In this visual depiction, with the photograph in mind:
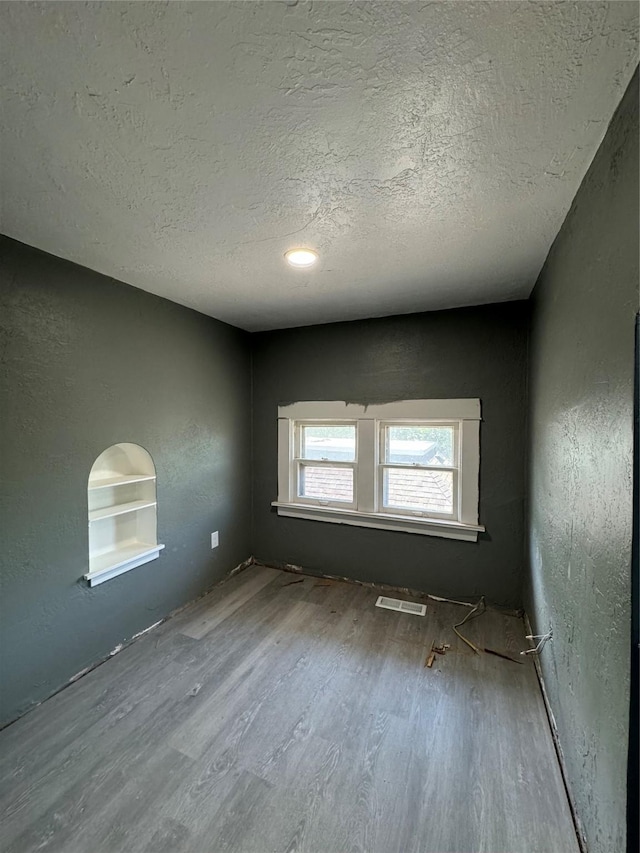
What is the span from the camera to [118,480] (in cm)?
233

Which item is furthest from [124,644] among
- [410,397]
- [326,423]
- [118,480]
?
[410,397]

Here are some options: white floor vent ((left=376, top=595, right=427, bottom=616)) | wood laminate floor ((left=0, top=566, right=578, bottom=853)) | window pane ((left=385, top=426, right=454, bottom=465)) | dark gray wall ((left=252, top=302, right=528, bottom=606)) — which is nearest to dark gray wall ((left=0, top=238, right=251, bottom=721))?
wood laminate floor ((left=0, top=566, right=578, bottom=853))

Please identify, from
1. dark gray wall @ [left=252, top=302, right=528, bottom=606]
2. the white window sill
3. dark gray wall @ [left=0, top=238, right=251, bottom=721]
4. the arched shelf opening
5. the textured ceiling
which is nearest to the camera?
the textured ceiling

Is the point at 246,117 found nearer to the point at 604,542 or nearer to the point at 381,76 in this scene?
the point at 381,76

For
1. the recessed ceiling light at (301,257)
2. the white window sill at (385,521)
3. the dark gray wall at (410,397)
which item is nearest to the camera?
the recessed ceiling light at (301,257)

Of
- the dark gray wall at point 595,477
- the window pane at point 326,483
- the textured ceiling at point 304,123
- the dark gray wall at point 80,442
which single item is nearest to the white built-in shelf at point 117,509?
the dark gray wall at point 80,442

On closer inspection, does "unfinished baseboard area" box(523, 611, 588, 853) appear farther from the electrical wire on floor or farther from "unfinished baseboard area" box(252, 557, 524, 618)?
"unfinished baseboard area" box(252, 557, 524, 618)

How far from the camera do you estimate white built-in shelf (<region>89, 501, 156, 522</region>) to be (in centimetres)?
218

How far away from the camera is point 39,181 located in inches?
50.4

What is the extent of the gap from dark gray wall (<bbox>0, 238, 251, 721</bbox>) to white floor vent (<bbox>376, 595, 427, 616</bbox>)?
1458 mm

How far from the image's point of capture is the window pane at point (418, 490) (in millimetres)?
2867

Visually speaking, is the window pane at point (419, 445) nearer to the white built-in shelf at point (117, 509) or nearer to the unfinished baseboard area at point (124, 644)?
the unfinished baseboard area at point (124, 644)

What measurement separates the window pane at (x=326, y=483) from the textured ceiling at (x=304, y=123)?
1957 millimetres

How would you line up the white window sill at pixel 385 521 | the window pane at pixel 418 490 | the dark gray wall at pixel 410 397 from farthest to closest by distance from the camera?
the window pane at pixel 418 490, the white window sill at pixel 385 521, the dark gray wall at pixel 410 397
